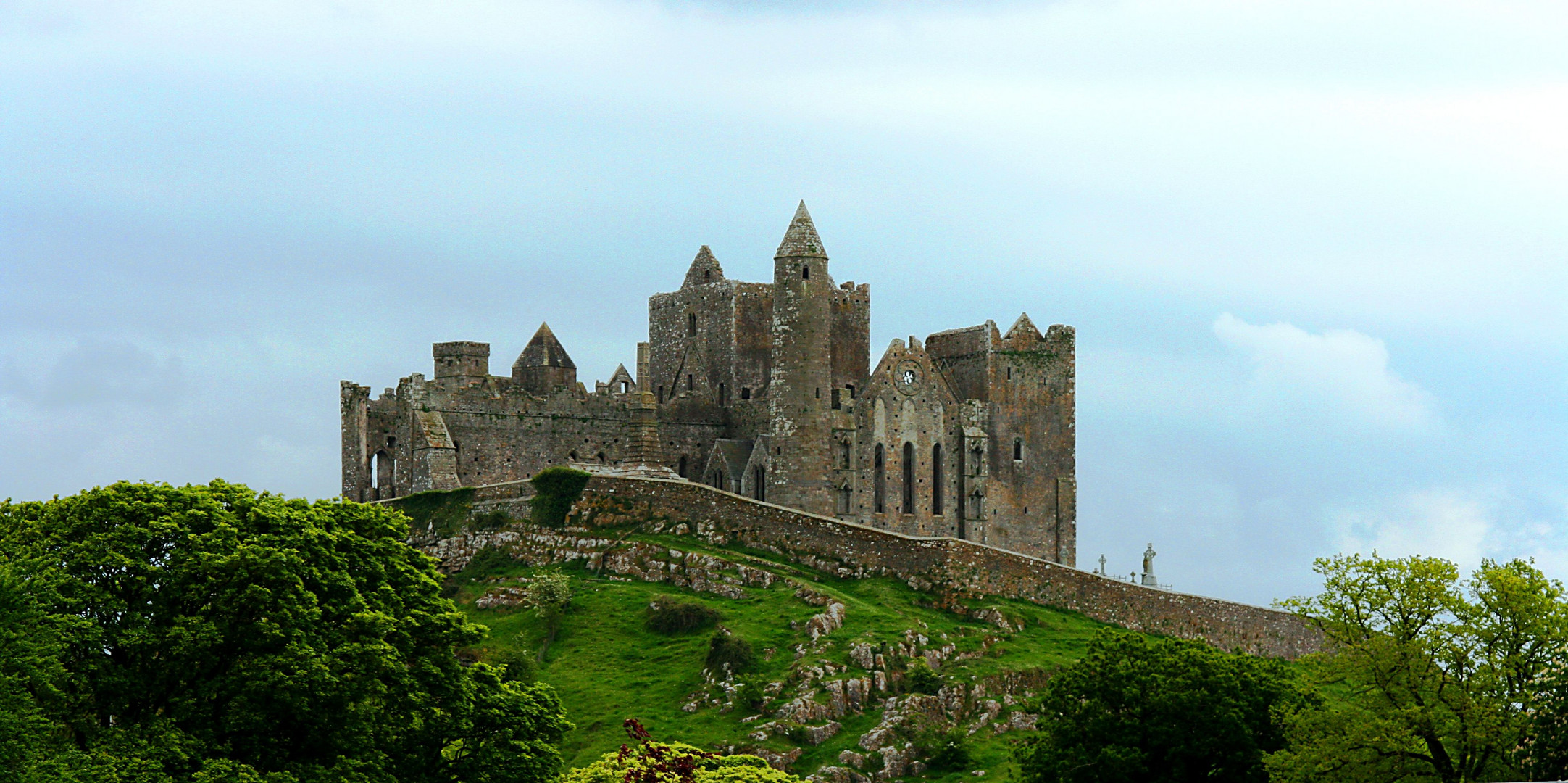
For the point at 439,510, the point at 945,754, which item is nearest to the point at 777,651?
the point at 945,754

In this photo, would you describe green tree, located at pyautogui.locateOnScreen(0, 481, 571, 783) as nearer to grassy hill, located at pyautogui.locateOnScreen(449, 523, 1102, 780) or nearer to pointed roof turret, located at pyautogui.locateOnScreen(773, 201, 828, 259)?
grassy hill, located at pyautogui.locateOnScreen(449, 523, 1102, 780)

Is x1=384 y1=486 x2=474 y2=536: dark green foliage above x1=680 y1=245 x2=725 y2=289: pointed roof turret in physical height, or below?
below

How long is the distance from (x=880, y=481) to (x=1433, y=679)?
40.3 m

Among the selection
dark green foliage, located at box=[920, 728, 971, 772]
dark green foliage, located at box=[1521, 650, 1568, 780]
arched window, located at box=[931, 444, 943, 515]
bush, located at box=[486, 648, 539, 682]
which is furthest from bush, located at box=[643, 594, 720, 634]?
dark green foliage, located at box=[1521, 650, 1568, 780]

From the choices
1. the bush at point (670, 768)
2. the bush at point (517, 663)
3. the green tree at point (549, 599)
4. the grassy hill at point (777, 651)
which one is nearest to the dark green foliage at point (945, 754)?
the grassy hill at point (777, 651)

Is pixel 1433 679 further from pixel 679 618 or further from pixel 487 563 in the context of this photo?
pixel 487 563

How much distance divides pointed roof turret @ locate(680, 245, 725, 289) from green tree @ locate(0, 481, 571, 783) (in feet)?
137

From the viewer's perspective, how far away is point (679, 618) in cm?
6788

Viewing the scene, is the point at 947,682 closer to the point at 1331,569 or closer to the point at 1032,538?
the point at 1331,569

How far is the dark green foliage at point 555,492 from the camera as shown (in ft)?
248

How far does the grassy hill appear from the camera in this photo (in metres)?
60.2

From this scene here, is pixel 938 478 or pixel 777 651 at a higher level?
pixel 938 478

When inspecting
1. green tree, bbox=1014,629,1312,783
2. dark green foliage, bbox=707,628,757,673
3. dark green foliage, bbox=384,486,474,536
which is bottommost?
green tree, bbox=1014,629,1312,783

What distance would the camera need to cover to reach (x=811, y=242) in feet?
276
